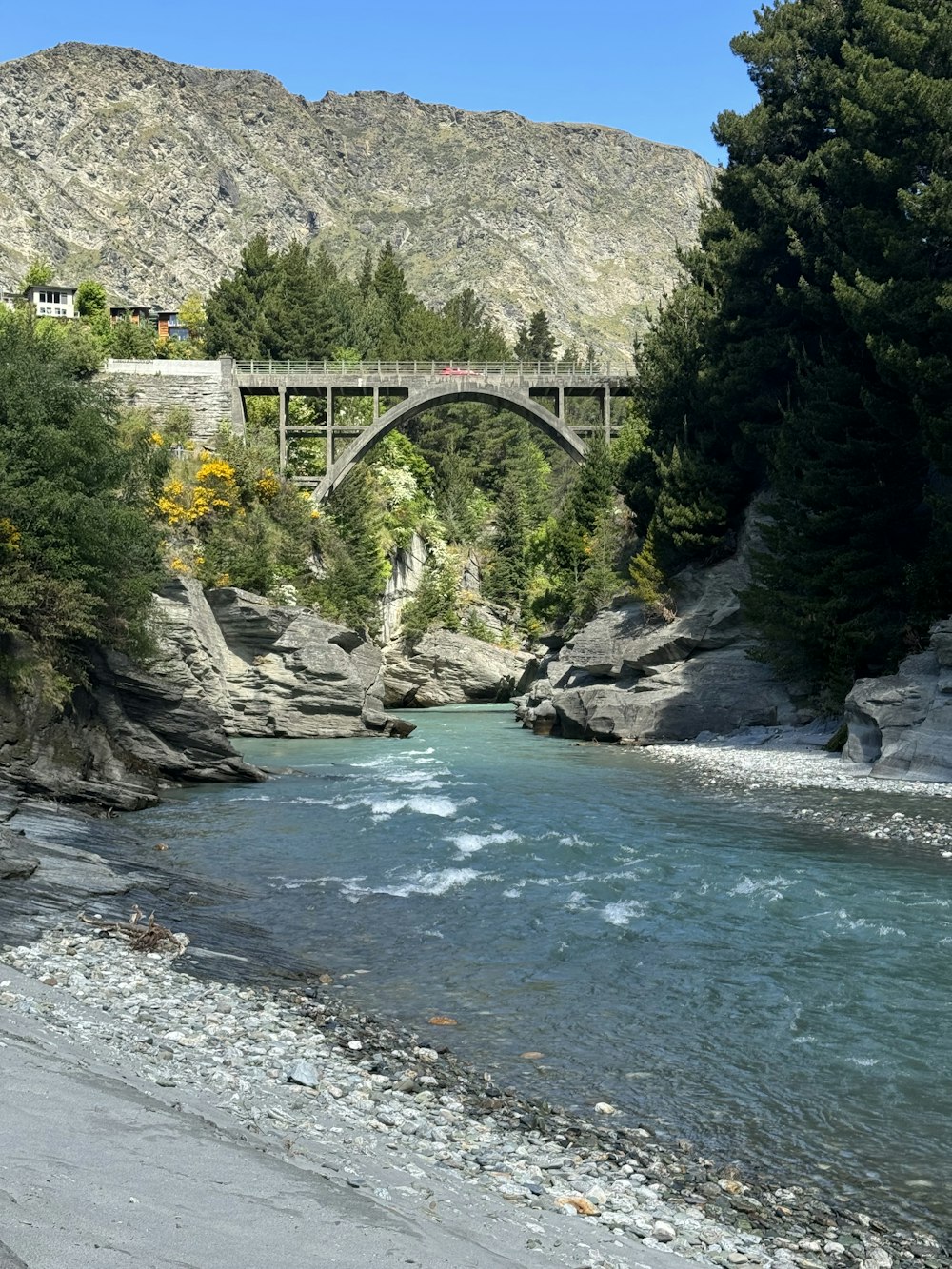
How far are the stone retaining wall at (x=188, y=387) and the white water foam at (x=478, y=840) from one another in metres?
39.6

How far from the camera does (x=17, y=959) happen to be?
1186cm

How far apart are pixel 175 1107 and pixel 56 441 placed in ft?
66.8

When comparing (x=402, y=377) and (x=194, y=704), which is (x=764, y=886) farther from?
(x=402, y=377)

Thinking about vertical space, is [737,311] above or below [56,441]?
above

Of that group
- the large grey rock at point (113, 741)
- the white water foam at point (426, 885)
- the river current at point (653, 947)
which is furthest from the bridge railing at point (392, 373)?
the white water foam at point (426, 885)

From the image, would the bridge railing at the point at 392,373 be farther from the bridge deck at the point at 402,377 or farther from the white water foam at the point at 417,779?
the white water foam at the point at 417,779

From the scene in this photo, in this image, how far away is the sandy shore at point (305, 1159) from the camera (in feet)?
19.4

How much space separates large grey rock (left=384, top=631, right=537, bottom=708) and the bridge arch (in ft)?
29.1

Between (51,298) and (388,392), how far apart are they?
50152 mm

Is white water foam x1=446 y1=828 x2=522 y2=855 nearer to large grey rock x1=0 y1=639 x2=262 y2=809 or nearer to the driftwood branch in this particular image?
the driftwood branch

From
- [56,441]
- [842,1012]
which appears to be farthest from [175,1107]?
[56,441]

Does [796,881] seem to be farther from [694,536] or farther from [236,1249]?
[694,536]

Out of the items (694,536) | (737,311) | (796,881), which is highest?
(737,311)

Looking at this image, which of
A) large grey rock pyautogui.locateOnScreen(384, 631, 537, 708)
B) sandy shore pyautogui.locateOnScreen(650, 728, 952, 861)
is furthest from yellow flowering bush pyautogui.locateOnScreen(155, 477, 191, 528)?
sandy shore pyautogui.locateOnScreen(650, 728, 952, 861)
